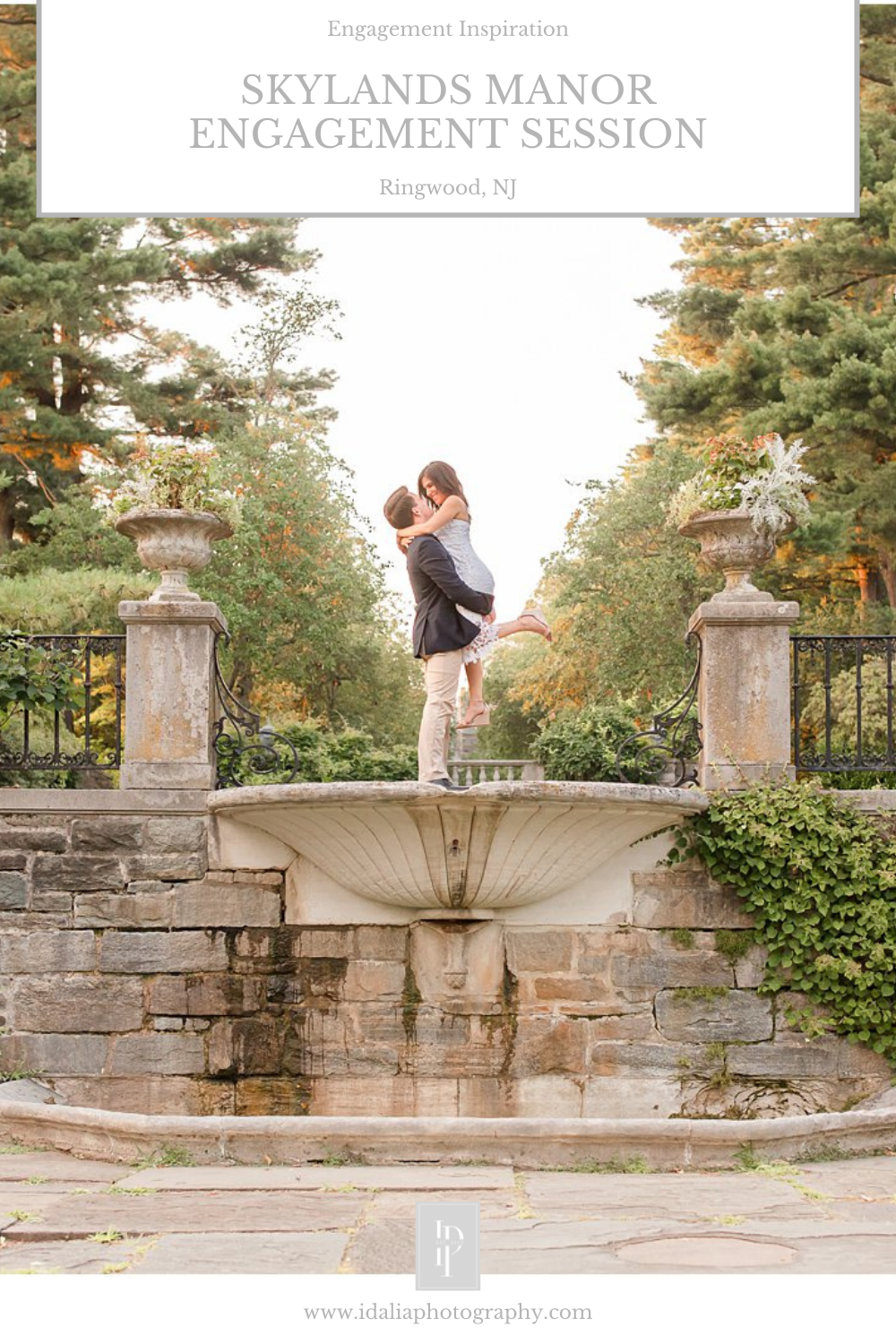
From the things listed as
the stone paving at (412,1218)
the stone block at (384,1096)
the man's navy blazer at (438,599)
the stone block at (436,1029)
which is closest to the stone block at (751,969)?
the stone block at (436,1029)

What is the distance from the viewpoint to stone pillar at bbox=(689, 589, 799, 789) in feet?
24.6

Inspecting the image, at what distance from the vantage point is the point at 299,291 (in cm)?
2341

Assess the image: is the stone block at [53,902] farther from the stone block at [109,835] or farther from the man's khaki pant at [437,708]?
the man's khaki pant at [437,708]

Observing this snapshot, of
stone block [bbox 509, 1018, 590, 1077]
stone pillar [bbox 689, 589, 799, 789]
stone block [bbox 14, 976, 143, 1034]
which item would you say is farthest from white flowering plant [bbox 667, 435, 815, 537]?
stone block [bbox 14, 976, 143, 1034]

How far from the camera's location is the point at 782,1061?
23.8 feet

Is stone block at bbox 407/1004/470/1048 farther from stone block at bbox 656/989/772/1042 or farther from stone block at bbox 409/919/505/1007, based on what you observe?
stone block at bbox 656/989/772/1042

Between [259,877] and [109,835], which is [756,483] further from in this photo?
[109,835]

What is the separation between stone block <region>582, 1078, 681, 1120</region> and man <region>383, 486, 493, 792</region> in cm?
164

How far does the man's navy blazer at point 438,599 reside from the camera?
7023 millimetres

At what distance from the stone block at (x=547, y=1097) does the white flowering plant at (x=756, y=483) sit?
9.49 ft

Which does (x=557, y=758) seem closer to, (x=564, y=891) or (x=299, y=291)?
(x=564, y=891)

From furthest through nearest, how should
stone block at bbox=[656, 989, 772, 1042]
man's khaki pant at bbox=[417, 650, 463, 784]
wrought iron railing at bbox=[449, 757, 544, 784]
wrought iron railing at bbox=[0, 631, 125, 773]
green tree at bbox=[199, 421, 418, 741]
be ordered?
green tree at bbox=[199, 421, 418, 741] < wrought iron railing at bbox=[449, 757, 544, 784] < wrought iron railing at bbox=[0, 631, 125, 773] < stone block at bbox=[656, 989, 772, 1042] < man's khaki pant at bbox=[417, 650, 463, 784]

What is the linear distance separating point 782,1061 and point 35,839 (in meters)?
3.78
